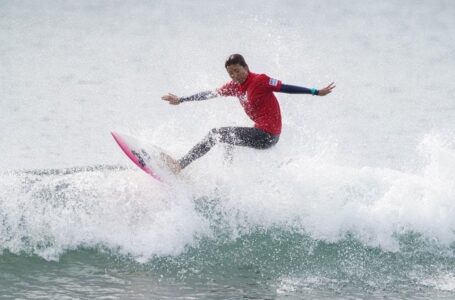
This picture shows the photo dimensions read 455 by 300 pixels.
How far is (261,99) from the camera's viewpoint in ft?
27.2

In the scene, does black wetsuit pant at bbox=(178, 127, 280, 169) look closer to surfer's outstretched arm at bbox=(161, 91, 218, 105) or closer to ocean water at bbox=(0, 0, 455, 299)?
surfer's outstretched arm at bbox=(161, 91, 218, 105)

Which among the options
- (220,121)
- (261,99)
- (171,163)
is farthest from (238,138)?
→ (220,121)

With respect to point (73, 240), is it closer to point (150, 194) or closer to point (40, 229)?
point (40, 229)

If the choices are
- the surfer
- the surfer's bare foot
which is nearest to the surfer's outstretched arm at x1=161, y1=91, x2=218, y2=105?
the surfer

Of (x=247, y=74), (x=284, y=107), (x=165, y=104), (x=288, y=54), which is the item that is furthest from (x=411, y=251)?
(x=288, y=54)

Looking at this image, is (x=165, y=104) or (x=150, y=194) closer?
(x=150, y=194)

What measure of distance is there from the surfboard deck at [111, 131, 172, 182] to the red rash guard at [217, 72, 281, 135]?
1279 millimetres

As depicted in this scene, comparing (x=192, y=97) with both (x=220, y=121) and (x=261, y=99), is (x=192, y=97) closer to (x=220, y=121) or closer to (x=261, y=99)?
(x=261, y=99)

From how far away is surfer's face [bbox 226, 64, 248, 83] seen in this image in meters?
8.12

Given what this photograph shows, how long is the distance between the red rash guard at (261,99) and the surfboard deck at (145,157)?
4.20 feet

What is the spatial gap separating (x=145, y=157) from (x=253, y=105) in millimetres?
1490

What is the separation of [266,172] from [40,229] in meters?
2.97

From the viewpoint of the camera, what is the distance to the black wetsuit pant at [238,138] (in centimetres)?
838

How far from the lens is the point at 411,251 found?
860cm
